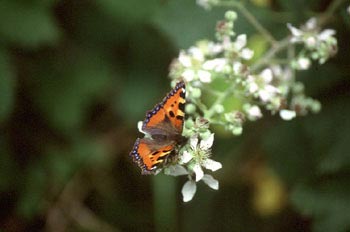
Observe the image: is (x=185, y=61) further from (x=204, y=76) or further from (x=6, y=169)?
(x=6, y=169)

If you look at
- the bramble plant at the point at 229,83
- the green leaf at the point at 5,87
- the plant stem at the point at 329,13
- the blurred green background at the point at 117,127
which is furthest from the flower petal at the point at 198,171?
the green leaf at the point at 5,87

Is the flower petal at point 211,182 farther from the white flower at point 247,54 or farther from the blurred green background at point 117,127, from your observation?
the blurred green background at point 117,127

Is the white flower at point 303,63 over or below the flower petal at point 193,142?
over

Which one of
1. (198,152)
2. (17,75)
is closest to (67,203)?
(17,75)

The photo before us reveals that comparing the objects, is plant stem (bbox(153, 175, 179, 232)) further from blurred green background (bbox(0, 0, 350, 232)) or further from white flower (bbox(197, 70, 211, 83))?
white flower (bbox(197, 70, 211, 83))

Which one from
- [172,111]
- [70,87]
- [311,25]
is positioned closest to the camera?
[172,111]

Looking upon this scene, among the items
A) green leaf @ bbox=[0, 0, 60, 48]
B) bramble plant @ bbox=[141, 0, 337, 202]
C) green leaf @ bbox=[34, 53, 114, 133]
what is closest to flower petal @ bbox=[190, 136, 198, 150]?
bramble plant @ bbox=[141, 0, 337, 202]

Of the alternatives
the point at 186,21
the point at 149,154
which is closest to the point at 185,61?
the point at 149,154
